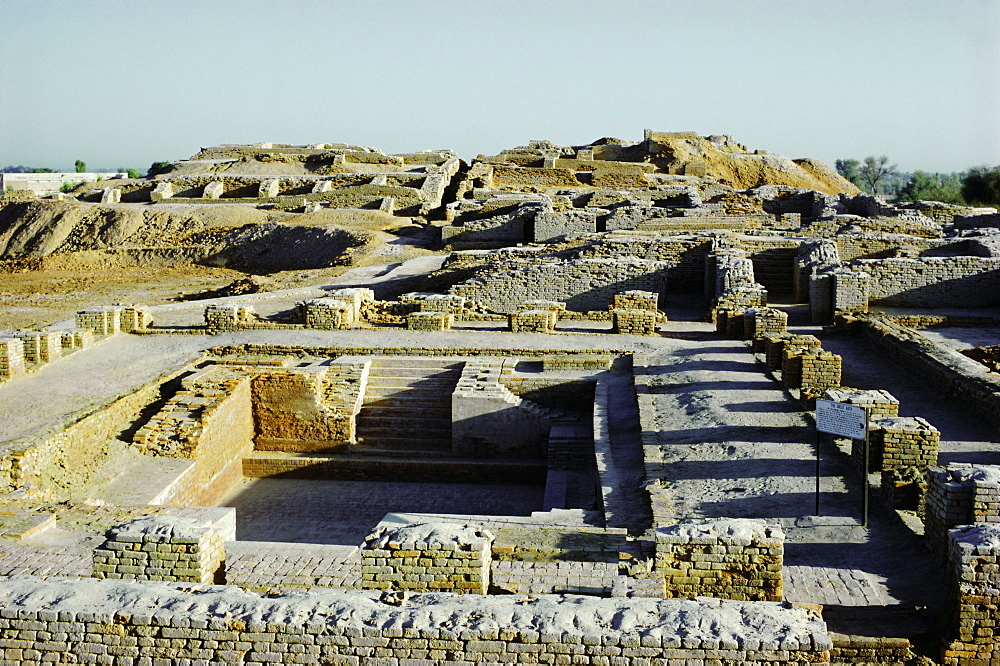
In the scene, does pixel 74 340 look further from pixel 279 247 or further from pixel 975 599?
pixel 279 247

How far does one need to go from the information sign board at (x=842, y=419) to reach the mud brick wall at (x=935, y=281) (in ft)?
32.6

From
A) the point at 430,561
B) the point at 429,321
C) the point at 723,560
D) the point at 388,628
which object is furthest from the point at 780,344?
the point at 388,628

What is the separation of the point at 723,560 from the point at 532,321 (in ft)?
31.0

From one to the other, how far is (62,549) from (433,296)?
9.47 meters

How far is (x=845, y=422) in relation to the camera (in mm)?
7043

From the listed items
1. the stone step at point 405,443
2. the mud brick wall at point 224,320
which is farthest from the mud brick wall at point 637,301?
the mud brick wall at point 224,320

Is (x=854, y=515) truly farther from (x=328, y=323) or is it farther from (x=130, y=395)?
(x=328, y=323)

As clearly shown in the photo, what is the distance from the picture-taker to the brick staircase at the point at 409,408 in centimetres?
1248

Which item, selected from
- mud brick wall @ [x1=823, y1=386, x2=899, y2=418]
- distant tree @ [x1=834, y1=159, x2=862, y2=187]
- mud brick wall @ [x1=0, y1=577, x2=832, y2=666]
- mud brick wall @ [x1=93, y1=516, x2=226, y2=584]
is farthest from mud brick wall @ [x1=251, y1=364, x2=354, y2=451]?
distant tree @ [x1=834, y1=159, x2=862, y2=187]

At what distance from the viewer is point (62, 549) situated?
7.15 metres

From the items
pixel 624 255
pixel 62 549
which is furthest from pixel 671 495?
pixel 624 255

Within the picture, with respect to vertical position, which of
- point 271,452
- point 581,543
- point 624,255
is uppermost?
point 624,255

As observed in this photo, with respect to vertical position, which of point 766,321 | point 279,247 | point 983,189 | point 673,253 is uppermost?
point 983,189

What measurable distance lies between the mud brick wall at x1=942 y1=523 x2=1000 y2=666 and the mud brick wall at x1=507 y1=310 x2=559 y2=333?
975 centimetres
